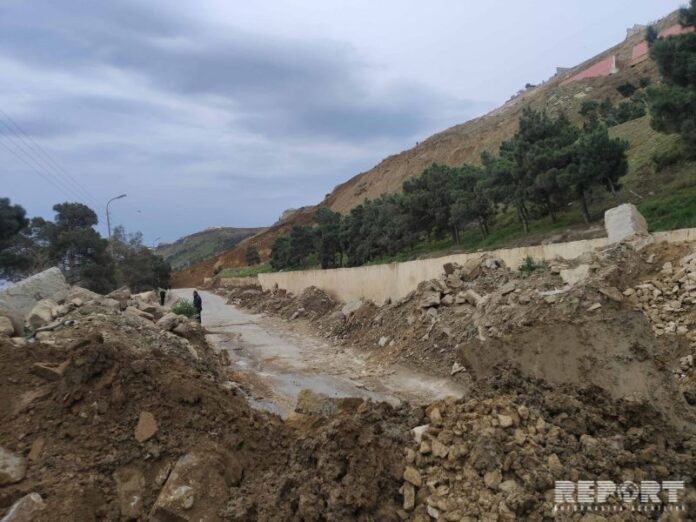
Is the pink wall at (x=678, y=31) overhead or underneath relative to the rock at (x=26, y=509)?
overhead

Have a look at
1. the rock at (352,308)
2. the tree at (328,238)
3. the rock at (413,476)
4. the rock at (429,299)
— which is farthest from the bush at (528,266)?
the tree at (328,238)

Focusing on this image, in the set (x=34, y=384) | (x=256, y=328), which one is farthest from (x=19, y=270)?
(x=34, y=384)

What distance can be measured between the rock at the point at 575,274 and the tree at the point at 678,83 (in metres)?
7.35

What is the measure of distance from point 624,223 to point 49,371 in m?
12.2

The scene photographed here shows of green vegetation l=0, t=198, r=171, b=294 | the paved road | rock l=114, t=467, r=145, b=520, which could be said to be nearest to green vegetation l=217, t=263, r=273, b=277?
green vegetation l=0, t=198, r=171, b=294

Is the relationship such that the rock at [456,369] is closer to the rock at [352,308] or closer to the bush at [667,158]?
the rock at [352,308]

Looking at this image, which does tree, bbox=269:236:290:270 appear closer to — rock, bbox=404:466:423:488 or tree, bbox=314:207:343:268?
tree, bbox=314:207:343:268

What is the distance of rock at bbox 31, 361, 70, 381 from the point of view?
540 centimetres

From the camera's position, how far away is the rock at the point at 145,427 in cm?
473

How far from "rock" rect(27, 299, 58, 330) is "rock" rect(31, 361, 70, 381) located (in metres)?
4.44

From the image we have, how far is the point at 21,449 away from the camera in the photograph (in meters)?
4.56

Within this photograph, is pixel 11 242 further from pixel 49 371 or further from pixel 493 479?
pixel 493 479

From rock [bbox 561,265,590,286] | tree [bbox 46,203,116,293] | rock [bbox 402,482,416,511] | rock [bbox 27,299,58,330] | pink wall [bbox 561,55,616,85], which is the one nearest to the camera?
rock [bbox 402,482,416,511]

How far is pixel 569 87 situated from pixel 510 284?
190 feet
